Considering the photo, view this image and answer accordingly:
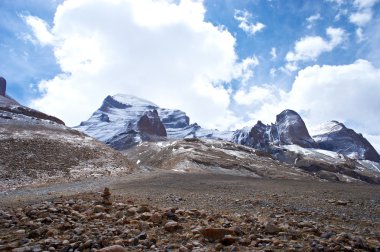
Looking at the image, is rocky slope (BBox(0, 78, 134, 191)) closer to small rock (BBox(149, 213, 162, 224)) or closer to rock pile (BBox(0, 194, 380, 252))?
rock pile (BBox(0, 194, 380, 252))

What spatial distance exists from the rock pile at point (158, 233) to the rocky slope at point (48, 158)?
78.2ft

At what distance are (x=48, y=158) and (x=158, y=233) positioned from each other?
39.7m

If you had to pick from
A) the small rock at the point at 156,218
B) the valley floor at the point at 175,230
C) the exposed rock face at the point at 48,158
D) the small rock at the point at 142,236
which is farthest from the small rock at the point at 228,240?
the exposed rock face at the point at 48,158

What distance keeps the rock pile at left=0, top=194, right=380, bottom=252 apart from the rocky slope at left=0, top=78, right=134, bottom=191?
23.8m

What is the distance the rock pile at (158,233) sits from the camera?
28.7 feet

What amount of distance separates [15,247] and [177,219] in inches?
197

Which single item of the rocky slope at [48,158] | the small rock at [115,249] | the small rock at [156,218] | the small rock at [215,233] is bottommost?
the small rock at [115,249]

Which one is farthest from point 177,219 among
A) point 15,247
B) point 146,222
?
point 15,247

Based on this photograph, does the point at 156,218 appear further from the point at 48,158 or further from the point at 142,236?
the point at 48,158

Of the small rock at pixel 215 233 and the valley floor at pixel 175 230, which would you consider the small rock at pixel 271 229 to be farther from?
the small rock at pixel 215 233

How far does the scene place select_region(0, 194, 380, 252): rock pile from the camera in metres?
8.75

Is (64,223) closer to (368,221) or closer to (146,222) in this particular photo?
(146,222)

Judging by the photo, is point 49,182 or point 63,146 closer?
point 49,182

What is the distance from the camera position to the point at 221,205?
17031 millimetres
